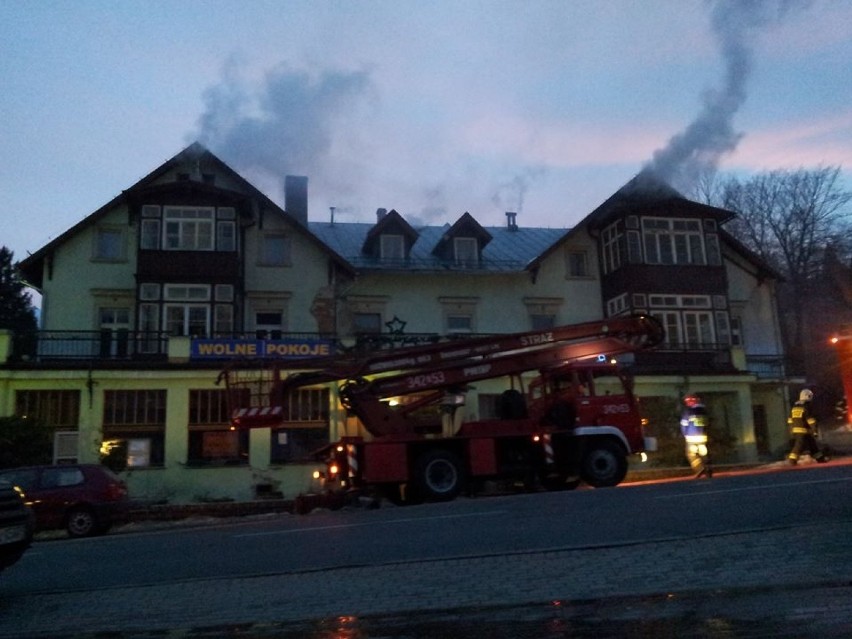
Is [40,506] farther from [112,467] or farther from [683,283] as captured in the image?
[683,283]

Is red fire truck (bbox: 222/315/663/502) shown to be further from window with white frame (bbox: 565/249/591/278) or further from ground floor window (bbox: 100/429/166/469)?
window with white frame (bbox: 565/249/591/278)

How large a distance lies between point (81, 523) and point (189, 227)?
13924mm

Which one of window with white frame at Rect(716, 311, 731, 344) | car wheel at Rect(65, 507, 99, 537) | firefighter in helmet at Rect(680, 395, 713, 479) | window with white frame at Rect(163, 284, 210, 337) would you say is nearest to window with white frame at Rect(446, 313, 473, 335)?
window with white frame at Rect(163, 284, 210, 337)

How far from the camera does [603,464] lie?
61.0 ft

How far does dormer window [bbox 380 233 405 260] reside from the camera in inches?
1334

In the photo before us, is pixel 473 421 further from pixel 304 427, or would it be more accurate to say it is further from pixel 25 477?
pixel 304 427

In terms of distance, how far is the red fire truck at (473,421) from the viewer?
1795 centimetres

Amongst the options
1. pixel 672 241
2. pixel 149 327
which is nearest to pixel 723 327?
pixel 672 241

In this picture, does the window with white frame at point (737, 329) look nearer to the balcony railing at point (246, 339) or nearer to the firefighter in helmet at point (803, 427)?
the balcony railing at point (246, 339)

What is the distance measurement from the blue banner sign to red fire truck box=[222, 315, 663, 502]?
26.0ft

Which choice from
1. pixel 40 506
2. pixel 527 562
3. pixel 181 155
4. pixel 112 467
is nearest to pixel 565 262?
pixel 181 155

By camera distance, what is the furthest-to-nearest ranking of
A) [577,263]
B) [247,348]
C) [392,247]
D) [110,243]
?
[577,263] < [392,247] < [110,243] < [247,348]

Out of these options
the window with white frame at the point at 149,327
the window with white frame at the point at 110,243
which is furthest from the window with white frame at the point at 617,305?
the window with white frame at the point at 110,243

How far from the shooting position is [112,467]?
85.5 feet
